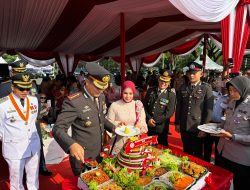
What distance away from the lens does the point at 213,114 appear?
3441 mm

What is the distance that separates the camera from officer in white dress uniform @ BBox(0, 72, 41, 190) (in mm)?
2411

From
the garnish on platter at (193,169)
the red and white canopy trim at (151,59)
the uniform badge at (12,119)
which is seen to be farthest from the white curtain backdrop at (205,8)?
the red and white canopy trim at (151,59)

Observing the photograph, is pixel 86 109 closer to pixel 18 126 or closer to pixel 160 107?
pixel 18 126

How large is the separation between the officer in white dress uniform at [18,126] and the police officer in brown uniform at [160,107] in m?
1.75

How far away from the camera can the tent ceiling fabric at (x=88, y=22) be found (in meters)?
4.45

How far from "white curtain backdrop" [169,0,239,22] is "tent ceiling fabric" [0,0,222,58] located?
796mm

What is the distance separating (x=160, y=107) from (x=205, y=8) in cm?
161

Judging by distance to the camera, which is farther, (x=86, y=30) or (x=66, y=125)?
(x=86, y=30)

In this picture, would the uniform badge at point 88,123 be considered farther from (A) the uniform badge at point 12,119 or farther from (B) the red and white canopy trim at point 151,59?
(B) the red and white canopy trim at point 151,59

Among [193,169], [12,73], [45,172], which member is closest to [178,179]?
[193,169]

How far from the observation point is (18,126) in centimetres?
249

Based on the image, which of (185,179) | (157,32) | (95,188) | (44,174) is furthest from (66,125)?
(157,32)

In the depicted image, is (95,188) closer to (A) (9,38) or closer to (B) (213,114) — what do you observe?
(B) (213,114)

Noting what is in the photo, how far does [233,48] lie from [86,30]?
146 inches
